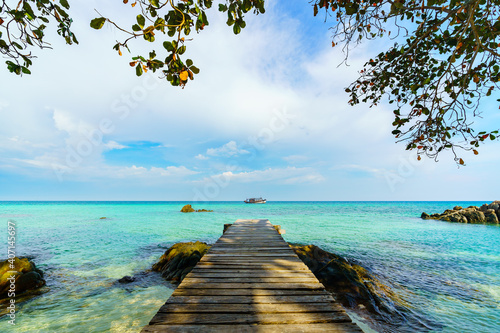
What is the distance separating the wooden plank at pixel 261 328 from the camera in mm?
2322

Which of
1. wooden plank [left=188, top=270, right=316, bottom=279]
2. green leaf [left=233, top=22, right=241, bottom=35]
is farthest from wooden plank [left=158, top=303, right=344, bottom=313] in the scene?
green leaf [left=233, top=22, right=241, bottom=35]

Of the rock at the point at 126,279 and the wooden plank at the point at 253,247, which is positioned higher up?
the wooden plank at the point at 253,247

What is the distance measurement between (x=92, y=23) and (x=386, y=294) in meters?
9.95

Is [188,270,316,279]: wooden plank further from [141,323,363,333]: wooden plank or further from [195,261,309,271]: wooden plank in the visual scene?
[141,323,363,333]: wooden plank

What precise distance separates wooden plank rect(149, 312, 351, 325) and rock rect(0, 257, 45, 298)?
326 inches

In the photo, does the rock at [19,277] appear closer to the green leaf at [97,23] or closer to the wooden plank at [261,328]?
the wooden plank at [261,328]

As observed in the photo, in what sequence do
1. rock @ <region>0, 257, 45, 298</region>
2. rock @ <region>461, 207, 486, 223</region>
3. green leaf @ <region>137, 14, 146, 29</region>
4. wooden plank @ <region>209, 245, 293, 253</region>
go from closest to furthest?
green leaf @ <region>137, 14, 146, 29</region>, wooden plank @ <region>209, 245, 293, 253</region>, rock @ <region>0, 257, 45, 298</region>, rock @ <region>461, 207, 486, 223</region>

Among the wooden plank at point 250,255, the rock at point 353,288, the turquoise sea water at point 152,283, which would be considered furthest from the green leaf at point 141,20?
the rock at point 353,288

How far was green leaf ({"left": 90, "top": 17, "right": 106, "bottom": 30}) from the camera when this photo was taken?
6.21ft

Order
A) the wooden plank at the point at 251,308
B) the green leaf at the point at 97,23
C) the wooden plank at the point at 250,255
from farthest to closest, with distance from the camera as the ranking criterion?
the wooden plank at the point at 250,255
the wooden plank at the point at 251,308
the green leaf at the point at 97,23

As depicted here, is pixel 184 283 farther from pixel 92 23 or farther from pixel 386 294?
pixel 386 294

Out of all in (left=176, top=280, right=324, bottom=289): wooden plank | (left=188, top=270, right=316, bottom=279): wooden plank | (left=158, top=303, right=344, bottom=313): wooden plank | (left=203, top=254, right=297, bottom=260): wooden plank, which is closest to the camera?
(left=158, top=303, right=344, bottom=313): wooden plank

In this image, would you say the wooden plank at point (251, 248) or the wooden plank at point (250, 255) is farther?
the wooden plank at point (251, 248)

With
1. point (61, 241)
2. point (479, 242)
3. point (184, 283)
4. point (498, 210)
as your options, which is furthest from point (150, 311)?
point (498, 210)
